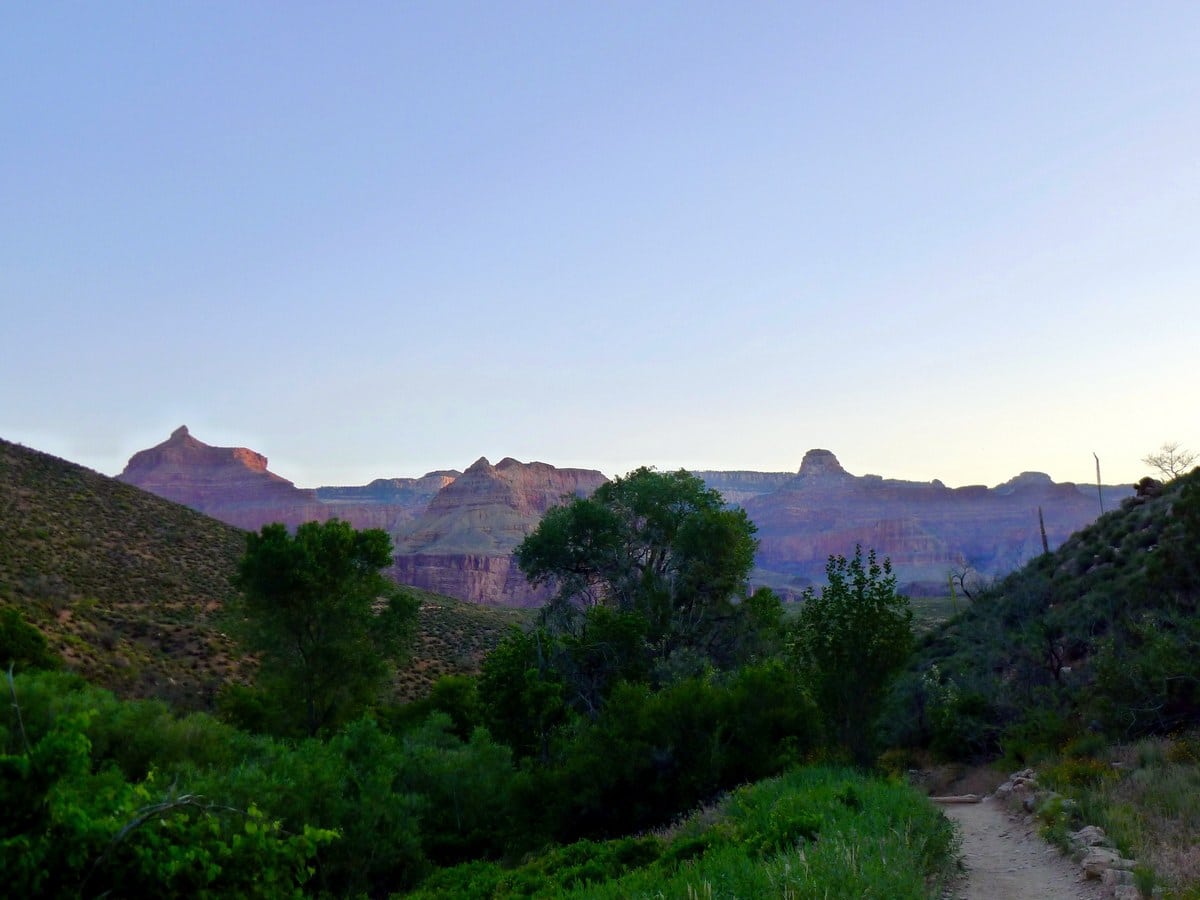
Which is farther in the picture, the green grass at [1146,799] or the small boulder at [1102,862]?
the small boulder at [1102,862]

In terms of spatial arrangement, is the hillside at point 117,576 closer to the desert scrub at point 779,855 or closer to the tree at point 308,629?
the tree at point 308,629

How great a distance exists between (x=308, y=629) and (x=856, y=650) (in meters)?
20.2

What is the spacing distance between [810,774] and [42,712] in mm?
15170

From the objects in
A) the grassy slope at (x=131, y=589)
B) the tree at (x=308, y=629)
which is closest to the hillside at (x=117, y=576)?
the grassy slope at (x=131, y=589)

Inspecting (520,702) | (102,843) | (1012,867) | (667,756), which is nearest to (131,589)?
(520,702)

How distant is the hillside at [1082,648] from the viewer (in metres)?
21.6

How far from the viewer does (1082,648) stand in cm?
3145

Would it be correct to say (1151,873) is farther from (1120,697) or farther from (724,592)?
(724,592)

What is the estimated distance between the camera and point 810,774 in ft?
57.9

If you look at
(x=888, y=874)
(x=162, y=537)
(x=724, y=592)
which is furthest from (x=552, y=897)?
(x=162, y=537)

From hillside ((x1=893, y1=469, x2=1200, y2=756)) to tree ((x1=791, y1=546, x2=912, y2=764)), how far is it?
6.10 meters

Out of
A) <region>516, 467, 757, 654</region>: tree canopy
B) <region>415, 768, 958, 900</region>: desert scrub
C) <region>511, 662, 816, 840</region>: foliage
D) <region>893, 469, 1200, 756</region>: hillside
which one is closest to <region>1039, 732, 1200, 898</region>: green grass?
<region>893, 469, 1200, 756</region>: hillside

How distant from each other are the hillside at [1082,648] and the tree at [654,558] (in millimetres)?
9245

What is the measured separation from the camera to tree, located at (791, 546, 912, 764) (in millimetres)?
19938
